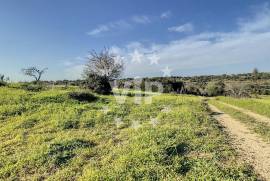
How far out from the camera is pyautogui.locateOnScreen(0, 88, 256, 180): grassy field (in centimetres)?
763

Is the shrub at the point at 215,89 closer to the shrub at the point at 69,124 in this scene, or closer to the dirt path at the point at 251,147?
the dirt path at the point at 251,147

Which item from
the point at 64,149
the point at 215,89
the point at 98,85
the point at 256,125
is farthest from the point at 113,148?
the point at 215,89

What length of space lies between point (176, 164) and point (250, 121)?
30.5 feet

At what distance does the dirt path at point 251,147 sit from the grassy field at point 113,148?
0.37 m

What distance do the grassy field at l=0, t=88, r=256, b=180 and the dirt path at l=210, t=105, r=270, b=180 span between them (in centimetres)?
37

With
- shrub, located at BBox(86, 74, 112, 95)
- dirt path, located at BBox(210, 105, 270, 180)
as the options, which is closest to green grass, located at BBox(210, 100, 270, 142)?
dirt path, located at BBox(210, 105, 270, 180)

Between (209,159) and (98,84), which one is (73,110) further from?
(98,84)

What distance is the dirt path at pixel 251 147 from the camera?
809cm

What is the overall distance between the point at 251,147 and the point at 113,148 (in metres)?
4.65

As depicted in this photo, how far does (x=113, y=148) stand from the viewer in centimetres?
984

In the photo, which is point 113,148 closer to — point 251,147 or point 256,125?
point 251,147

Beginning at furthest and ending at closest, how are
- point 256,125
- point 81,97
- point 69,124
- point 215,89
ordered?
point 215,89 → point 81,97 → point 256,125 → point 69,124

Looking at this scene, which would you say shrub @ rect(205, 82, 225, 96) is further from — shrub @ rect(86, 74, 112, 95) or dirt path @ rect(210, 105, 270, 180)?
dirt path @ rect(210, 105, 270, 180)

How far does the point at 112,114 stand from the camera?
1677 centimetres
